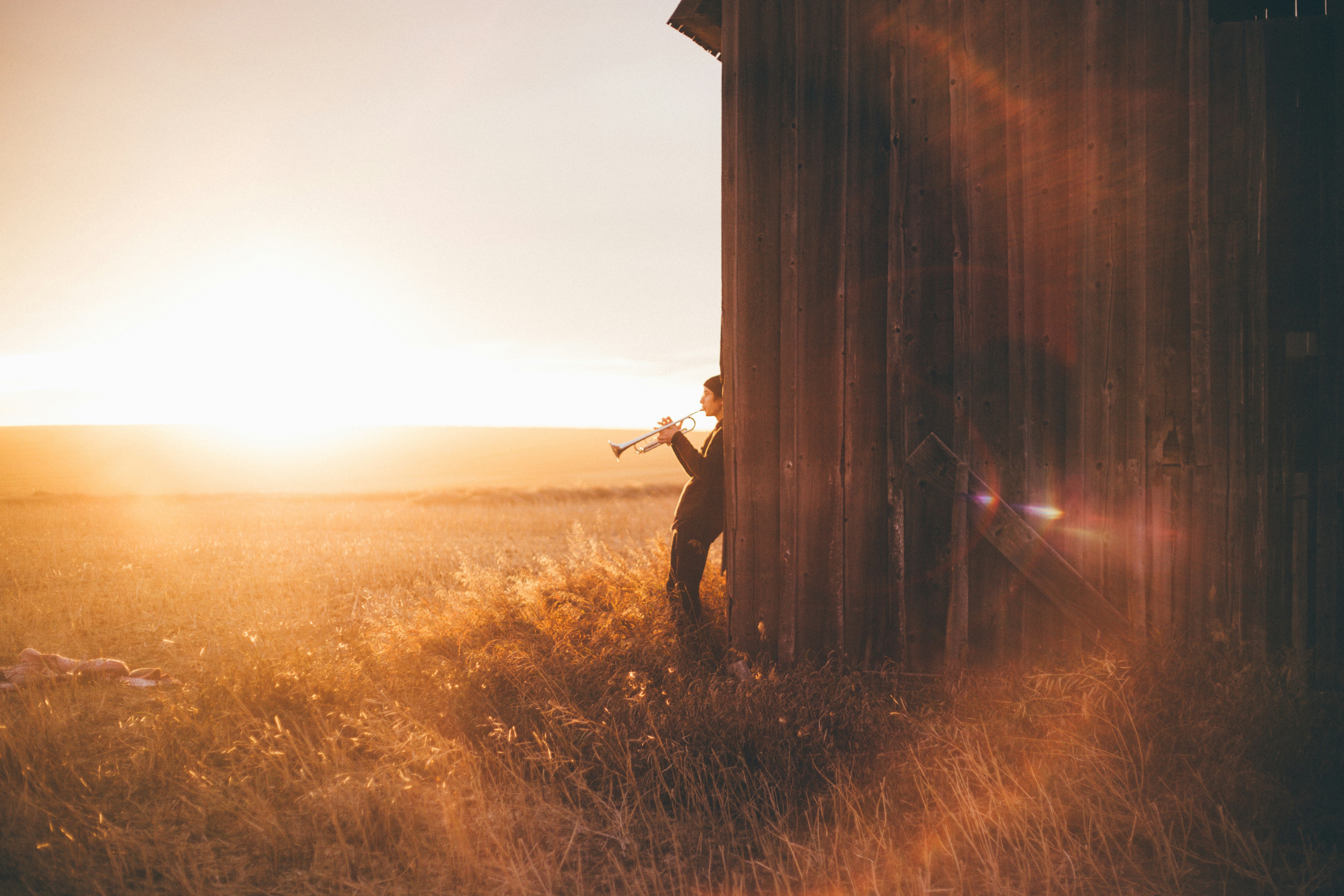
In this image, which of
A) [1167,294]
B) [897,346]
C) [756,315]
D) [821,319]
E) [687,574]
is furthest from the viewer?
Answer: [687,574]

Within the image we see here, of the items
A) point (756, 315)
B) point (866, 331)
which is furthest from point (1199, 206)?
point (756, 315)

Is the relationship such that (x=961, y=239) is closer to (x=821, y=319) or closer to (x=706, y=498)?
(x=821, y=319)

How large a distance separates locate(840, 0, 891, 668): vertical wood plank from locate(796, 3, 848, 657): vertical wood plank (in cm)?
4

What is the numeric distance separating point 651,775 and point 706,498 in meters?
2.16

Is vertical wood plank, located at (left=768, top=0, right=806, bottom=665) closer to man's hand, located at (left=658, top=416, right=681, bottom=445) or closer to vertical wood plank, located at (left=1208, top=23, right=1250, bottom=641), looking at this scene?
man's hand, located at (left=658, top=416, right=681, bottom=445)

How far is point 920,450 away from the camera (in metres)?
3.89

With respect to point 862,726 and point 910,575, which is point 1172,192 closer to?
point 910,575

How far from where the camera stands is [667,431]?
196 inches

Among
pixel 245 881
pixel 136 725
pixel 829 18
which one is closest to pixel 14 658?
pixel 136 725

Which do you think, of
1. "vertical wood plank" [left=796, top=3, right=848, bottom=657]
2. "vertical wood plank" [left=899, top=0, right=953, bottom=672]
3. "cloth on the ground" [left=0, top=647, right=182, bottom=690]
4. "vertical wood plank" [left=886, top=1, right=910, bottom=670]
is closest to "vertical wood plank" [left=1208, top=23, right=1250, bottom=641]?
"vertical wood plank" [left=899, top=0, right=953, bottom=672]

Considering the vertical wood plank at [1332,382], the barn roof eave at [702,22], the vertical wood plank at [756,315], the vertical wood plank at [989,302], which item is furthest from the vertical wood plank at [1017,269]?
the barn roof eave at [702,22]

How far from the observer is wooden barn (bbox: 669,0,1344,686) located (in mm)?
3607

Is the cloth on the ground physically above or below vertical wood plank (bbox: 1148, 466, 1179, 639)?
below

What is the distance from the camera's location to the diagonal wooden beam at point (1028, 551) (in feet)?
12.1
